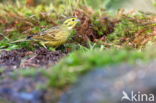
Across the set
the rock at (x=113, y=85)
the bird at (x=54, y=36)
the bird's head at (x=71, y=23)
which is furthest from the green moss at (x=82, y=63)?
the bird's head at (x=71, y=23)

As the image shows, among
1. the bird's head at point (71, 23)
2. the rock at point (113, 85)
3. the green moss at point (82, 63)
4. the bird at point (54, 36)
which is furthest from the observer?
the bird's head at point (71, 23)

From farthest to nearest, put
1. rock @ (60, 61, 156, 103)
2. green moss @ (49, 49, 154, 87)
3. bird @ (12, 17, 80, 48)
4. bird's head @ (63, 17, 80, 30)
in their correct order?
bird's head @ (63, 17, 80, 30) < bird @ (12, 17, 80, 48) < green moss @ (49, 49, 154, 87) < rock @ (60, 61, 156, 103)

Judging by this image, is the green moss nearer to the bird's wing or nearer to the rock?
the rock

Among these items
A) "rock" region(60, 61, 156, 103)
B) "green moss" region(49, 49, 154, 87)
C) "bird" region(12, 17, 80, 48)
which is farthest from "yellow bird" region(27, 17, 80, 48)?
"rock" region(60, 61, 156, 103)

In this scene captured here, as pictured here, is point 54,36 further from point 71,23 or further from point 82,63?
point 82,63

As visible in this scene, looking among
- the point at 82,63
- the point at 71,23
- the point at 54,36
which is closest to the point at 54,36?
the point at 54,36

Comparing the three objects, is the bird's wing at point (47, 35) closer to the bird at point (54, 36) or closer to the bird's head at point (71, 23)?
the bird at point (54, 36)

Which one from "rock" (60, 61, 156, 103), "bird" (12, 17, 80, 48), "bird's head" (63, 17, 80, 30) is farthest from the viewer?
"bird's head" (63, 17, 80, 30)

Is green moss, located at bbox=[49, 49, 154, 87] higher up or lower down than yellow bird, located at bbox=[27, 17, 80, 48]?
higher up

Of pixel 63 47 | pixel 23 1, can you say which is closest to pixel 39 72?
pixel 63 47
